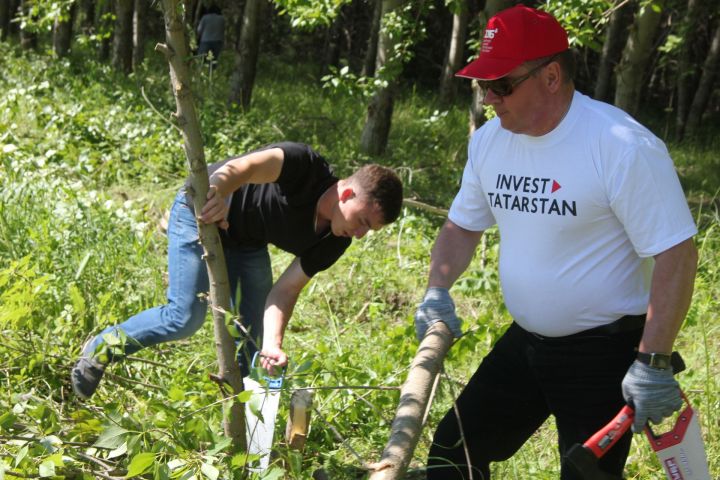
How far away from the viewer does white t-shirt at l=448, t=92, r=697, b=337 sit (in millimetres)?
2232

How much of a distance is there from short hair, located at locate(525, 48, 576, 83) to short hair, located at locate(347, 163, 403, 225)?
3.04 feet

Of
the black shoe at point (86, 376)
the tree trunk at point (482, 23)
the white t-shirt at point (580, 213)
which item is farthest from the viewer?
the tree trunk at point (482, 23)

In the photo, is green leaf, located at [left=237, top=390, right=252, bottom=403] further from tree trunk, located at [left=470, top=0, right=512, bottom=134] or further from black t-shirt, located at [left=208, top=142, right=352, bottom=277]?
tree trunk, located at [left=470, top=0, right=512, bottom=134]

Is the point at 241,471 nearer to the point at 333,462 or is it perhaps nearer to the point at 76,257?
the point at 333,462

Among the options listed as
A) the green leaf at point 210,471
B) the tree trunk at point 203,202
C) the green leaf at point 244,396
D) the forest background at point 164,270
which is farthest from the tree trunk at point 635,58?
the green leaf at point 210,471

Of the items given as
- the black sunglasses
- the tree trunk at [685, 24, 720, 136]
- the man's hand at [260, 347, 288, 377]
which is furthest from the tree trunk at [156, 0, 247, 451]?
the tree trunk at [685, 24, 720, 136]

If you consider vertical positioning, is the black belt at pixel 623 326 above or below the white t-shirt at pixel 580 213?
below

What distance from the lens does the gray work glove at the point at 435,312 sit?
2.71 m

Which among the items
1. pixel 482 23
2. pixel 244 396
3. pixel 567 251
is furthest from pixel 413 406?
pixel 482 23

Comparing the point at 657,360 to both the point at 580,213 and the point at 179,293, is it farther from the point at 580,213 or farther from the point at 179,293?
the point at 179,293

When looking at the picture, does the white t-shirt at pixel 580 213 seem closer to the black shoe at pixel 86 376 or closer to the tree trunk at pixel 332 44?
the black shoe at pixel 86 376

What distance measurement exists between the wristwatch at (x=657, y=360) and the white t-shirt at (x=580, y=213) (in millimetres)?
216

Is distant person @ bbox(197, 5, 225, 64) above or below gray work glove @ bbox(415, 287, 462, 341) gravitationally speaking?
above

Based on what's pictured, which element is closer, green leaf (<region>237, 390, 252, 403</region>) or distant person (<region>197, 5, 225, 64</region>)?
green leaf (<region>237, 390, 252, 403</region>)
